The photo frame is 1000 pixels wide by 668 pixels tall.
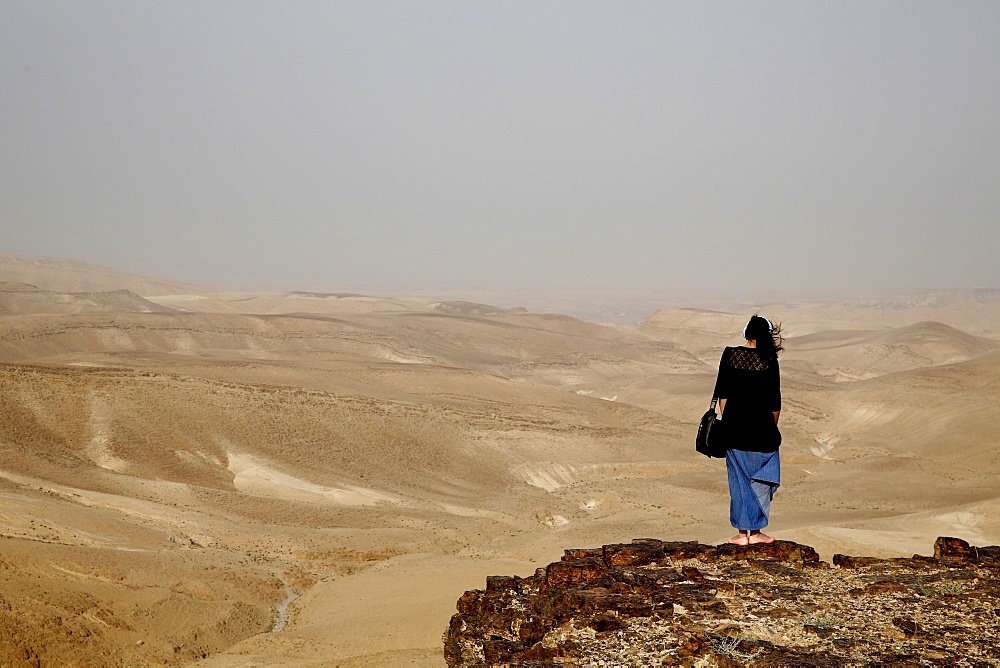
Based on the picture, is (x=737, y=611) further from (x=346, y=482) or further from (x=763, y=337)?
(x=346, y=482)

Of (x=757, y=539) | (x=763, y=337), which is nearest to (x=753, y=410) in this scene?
(x=763, y=337)

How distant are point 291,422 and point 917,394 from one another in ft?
97.0

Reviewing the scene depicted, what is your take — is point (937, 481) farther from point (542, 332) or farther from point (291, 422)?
point (542, 332)

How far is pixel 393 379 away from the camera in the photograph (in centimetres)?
3944

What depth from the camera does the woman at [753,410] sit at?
6992 mm

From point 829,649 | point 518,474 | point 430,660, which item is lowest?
point 518,474

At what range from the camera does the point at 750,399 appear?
700cm

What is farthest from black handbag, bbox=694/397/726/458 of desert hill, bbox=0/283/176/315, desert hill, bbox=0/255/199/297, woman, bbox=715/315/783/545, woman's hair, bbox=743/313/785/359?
desert hill, bbox=0/255/199/297

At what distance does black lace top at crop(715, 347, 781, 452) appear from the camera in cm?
699

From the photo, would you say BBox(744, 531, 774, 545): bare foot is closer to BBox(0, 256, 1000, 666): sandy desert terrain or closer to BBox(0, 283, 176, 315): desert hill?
BBox(0, 256, 1000, 666): sandy desert terrain

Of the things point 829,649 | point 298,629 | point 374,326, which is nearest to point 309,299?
point 374,326

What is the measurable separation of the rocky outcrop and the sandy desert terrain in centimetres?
263

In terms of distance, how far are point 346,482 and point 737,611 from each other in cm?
1938

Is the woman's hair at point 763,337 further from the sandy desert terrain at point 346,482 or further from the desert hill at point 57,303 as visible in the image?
the desert hill at point 57,303
